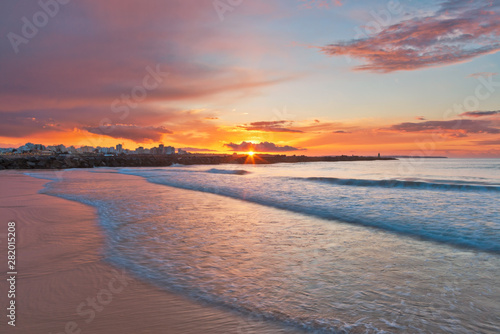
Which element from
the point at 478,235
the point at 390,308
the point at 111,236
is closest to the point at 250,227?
the point at 111,236

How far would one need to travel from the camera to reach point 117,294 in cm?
443

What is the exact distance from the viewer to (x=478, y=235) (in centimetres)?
799

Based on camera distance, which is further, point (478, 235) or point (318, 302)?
point (478, 235)

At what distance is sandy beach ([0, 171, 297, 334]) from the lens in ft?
11.6

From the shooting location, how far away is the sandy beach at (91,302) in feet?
11.6

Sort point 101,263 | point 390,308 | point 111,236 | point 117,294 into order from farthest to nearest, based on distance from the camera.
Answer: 1. point 111,236
2. point 101,263
3. point 117,294
4. point 390,308

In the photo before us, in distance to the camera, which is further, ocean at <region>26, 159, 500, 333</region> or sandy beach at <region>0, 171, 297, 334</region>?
ocean at <region>26, 159, 500, 333</region>

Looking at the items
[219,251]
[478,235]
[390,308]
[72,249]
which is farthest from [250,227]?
[478,235]

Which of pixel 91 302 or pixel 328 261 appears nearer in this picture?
pixel 91 302

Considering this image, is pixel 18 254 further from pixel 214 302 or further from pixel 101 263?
pixel 214 302

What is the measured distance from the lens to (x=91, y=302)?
13.6 feet

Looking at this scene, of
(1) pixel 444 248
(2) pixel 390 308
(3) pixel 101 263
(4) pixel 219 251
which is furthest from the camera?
(1) pixel 444 248

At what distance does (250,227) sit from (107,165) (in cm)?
6617

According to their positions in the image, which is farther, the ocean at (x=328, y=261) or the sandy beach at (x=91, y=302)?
the ocean at (x=328, y=261)
